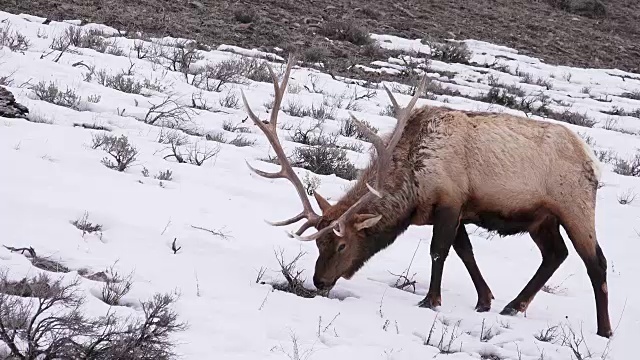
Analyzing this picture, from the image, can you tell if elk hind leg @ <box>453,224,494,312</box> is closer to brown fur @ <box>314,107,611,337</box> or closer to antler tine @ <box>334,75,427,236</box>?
brown fur @ <box>314,107,611,337</box>

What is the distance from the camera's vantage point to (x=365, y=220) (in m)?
5.93

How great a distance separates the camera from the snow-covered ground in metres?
4.70

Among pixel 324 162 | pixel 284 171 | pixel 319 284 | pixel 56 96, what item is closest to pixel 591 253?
pixel 319 284

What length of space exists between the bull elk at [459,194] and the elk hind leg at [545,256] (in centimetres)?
1

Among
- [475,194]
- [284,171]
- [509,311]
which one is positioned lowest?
[509,311]

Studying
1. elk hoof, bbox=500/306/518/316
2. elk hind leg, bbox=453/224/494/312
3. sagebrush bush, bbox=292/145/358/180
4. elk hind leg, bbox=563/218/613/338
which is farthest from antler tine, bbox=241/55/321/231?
sagebrush bush, bbox=292/145/358/180

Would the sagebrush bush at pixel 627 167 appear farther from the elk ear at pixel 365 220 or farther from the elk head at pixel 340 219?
the elk ear at pixel 365 220

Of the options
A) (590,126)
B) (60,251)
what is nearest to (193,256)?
(60,251)

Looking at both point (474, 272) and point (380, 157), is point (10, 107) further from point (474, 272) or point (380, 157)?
point (474, 272)

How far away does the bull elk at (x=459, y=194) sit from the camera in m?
5.91

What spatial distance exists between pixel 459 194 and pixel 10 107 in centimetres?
427

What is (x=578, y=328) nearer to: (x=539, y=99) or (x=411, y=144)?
(x=411, y=144)

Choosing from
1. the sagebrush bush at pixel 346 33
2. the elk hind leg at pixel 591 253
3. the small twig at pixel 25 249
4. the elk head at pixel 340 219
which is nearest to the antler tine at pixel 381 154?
the elk head at pixel 340 219

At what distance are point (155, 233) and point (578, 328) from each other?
3028 millimetres
